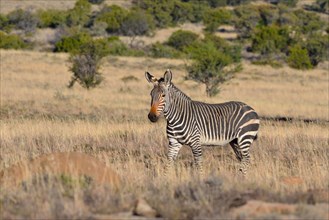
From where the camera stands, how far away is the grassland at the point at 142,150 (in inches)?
294

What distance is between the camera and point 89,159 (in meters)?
9.41

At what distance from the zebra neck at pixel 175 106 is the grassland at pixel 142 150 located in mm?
792

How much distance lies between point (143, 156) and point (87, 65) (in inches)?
853

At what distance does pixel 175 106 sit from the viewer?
11.7 m

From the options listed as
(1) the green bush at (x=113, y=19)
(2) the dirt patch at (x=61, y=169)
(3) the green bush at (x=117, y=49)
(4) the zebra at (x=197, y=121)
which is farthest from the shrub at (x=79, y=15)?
(2) the dirt patch at (x=61, y=169)

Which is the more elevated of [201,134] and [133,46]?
[201,134]

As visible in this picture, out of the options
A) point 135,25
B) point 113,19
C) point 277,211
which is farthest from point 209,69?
point 113,19

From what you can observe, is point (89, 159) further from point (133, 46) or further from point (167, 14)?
point (167, 14)

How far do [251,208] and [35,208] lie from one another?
2.11 m

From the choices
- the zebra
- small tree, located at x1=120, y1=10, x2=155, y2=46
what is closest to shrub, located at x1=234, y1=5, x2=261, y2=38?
small tree, located at x1=120, y1=10, x2=155, y2=46

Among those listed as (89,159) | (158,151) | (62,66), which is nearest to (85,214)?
(89,159)

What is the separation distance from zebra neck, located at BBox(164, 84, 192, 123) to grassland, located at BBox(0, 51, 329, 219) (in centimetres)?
79

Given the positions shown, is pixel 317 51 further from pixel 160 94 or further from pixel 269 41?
pixel 160 94

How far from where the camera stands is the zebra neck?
38.2 ft
